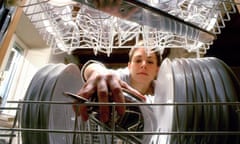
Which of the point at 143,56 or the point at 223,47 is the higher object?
the point at 223,47

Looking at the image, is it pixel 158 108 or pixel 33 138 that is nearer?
pixel 33 138

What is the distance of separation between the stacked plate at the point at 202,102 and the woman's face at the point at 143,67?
0.51m

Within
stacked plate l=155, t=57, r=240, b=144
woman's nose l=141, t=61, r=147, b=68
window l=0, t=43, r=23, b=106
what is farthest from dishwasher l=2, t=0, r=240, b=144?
window l=0, t=43, r=23, b=106

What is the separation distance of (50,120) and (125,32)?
0.43m

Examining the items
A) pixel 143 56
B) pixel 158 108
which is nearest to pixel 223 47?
pixel 143 56

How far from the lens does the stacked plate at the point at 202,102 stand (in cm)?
40

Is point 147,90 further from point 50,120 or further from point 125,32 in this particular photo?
point 50,120

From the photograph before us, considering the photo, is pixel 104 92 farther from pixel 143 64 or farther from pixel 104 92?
pixel 143 64

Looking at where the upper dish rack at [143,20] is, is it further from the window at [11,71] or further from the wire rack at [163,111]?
the window at [11,71]

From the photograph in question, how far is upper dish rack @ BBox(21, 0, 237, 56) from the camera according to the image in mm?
530

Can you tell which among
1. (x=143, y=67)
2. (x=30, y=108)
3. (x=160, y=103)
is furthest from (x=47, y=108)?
(x=143, y=67)

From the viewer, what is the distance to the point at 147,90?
3.40ft

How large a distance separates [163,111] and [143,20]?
0.20m

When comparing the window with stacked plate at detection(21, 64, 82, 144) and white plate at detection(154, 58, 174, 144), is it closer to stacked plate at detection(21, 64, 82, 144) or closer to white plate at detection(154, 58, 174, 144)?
stacked plate at detection(21, 64, 82, 144)
